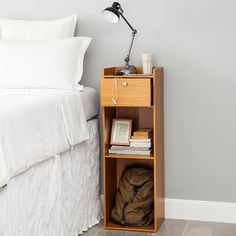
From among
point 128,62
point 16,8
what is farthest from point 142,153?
point 16,8

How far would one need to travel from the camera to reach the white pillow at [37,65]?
3.55m

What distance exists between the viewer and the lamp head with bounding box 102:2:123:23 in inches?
137

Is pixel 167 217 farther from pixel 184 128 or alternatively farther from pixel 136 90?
pixel 136 90

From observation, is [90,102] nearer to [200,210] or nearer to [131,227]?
[131,227]

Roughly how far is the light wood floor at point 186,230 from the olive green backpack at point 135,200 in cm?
10

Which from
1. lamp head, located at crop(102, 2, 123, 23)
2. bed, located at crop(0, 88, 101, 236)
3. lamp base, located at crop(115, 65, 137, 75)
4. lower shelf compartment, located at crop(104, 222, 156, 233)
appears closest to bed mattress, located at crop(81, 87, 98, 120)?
bed, located at crop(0, 88, 101, 236)

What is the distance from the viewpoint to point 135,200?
370 cm

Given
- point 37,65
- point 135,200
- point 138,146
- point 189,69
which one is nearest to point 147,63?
point 189,69

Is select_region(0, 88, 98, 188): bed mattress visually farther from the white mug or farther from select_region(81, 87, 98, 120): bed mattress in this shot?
the white mug

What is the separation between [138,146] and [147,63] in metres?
0.52

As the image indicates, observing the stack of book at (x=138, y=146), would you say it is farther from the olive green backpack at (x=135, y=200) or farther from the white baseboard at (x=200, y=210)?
the white baseboard at (x=200, y=210)

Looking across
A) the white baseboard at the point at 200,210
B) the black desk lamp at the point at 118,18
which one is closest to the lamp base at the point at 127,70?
the black desk lamp at the point at 118,18

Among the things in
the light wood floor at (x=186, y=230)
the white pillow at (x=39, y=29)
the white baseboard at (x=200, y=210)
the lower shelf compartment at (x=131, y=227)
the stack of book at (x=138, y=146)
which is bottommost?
the light wood floor at (x=186, y=230)

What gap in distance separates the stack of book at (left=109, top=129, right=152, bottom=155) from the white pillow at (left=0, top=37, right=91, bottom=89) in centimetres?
48
